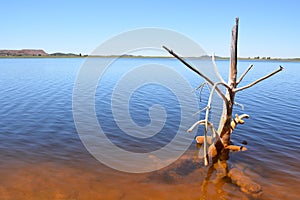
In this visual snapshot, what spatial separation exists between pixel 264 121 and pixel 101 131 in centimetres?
902

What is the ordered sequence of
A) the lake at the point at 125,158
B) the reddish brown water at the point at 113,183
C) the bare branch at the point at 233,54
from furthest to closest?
the bare branch at the point at 233,54 → the lake at the point at 125,158 → the reddish brown water at the point at 113,183

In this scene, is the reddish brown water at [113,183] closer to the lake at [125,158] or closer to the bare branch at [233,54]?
the lake at [125,158]

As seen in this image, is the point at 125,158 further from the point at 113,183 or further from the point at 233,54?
the point at 233,54

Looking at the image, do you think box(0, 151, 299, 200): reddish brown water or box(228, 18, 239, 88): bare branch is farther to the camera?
box(228, 18, 239, 88): bare branch

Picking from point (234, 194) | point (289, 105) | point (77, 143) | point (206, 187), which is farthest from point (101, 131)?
point (289, 105)

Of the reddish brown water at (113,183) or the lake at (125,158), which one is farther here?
the lake at (125,158)

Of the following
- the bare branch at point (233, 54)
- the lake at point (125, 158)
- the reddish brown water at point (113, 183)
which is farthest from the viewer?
the bare branch at point (233, 54)

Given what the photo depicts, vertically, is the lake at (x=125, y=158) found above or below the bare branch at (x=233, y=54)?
below

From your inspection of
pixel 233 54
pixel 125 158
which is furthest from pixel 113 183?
pixel 233 54

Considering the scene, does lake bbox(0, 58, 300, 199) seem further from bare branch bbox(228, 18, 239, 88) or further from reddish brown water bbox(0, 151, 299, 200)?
bare branch bbox(228, 18, 239, 88)

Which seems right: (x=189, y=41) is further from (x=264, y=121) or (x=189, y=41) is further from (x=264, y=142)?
(x=264, y=121)

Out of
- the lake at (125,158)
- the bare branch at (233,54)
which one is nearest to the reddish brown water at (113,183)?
the lake at (125,158)

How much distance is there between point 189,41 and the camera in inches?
321

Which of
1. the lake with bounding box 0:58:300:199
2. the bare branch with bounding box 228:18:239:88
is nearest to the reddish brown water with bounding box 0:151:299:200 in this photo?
the lake with bounding box 0:58:300:199
